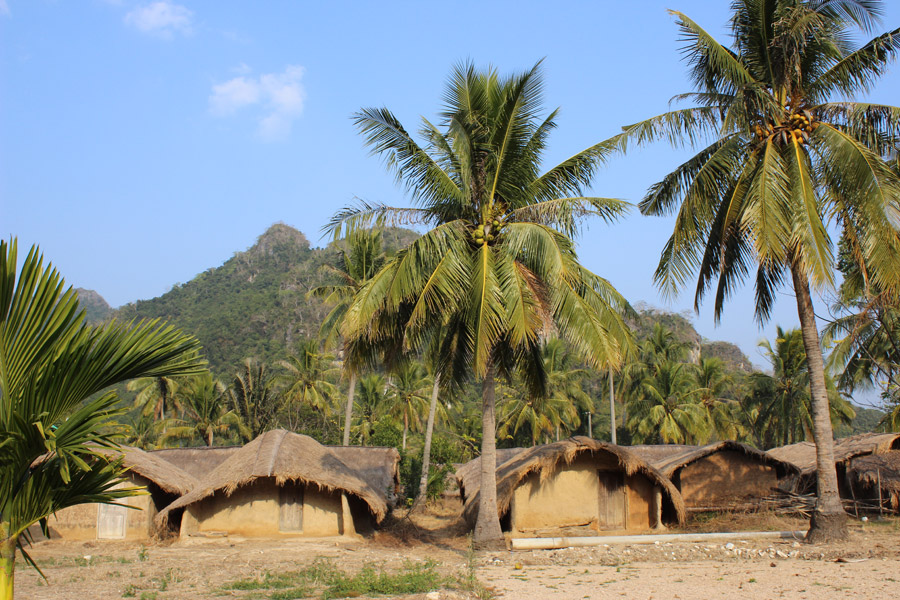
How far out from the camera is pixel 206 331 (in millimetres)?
62656

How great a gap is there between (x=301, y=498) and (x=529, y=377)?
6.65m

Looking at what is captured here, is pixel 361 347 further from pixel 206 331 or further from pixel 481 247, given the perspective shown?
pixel 206 331

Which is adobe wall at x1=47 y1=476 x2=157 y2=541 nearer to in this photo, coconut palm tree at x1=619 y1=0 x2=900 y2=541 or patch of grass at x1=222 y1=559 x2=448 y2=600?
patch of grass at x1=222 y1=559 x2=448 y2=600

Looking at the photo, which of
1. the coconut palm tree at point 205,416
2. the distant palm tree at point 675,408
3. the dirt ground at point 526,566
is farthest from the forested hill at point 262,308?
the dirt ground at point 526,566

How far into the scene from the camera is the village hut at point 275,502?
16.7m

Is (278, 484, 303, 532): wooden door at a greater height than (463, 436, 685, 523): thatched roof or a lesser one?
lesser

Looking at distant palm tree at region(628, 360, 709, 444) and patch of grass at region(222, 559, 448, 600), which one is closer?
patch of grass at region(222, 559, 448, 600)

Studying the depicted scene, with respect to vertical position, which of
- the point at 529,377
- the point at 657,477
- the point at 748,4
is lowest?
the point at 657,477

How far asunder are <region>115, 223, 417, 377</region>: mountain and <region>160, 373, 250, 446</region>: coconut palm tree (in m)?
8.65

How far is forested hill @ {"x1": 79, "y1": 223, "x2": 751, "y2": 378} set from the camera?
59656mm

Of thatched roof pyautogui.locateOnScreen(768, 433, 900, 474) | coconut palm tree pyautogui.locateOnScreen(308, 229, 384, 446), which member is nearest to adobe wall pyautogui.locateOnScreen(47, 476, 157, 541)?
coconut palm tree pyautogui.locateOnScreen(308, 229, 384, 446)

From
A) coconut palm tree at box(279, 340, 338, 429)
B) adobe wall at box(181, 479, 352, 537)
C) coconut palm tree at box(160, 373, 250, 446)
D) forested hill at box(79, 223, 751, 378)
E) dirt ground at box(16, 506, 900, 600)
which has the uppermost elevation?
forested hill at box(79, 223, 751, 378)

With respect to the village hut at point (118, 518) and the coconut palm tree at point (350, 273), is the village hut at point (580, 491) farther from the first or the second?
the coconut palm tree at point (350, 273)

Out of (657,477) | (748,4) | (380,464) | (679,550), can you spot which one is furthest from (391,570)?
(748,4)
